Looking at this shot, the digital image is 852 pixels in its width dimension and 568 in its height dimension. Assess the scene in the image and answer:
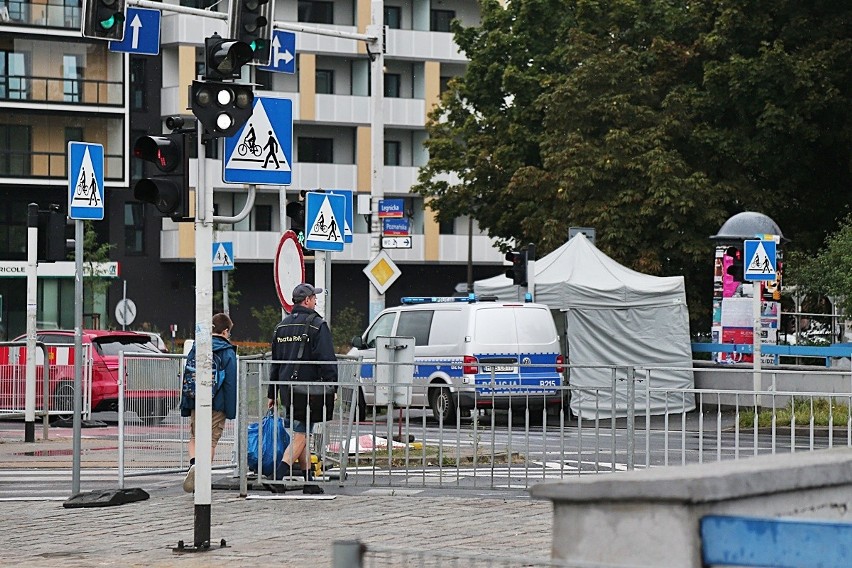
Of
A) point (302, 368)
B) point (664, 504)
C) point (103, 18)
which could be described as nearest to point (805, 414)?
point (302, 368)

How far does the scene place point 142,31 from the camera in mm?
18406

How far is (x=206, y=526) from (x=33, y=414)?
499 inches

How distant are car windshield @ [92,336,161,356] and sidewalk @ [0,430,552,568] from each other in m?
13.9

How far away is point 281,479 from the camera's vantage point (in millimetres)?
14781

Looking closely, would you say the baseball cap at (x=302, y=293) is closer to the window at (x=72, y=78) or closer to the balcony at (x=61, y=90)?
the balcony at (x=61, y=90)

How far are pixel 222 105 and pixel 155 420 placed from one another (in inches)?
224

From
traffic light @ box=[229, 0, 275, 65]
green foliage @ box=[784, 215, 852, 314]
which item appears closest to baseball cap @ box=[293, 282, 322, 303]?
traffic light @ box=[229, 0, 275, 65]

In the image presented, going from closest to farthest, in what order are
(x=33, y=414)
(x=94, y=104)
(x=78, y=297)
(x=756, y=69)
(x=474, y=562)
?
(x=474, y=562)
(x=78, y=297)
(x=33, y=414)
(x=756, y=69)
(x=94, y=104)

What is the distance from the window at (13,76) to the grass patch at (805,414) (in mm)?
50091

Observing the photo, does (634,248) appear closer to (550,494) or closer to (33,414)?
(33,414)

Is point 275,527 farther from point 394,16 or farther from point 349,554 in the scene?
point 394,16

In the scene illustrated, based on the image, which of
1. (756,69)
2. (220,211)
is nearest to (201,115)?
(756,69)

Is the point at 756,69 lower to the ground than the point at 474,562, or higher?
higher

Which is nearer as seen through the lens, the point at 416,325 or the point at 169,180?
the point at 169,180
